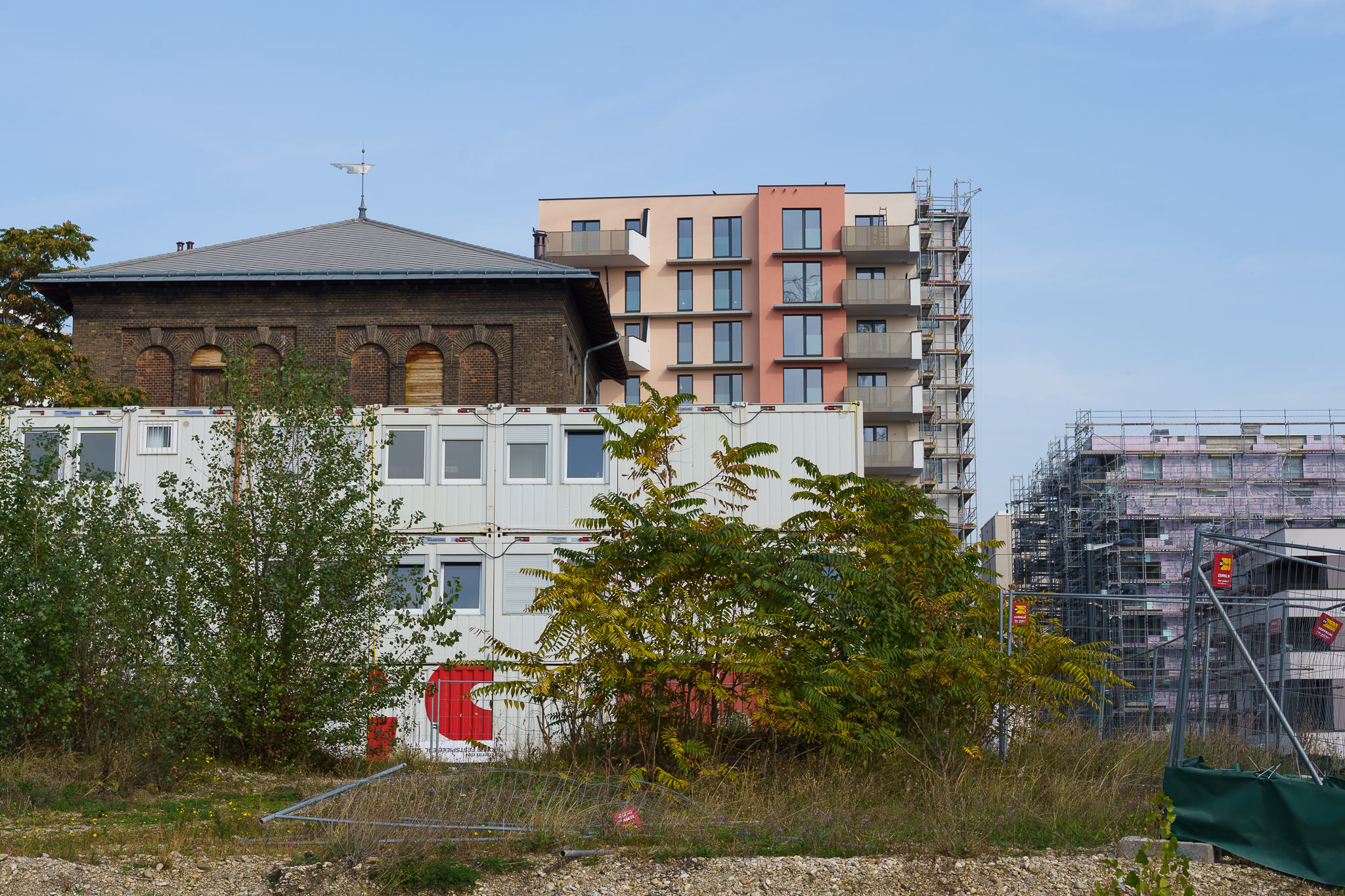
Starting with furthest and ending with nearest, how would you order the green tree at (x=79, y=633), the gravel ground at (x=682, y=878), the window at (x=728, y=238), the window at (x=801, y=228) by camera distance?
the window at (x=728, y=238), the window at (x=801, y=228), the green tree at (x=79, y=633), the gravel ground at (x=682, y=878)

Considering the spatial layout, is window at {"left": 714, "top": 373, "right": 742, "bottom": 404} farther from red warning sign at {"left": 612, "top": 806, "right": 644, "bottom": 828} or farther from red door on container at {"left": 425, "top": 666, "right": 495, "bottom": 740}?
red warning sign at {"left": 612, "top": 806, "right": 644, "bottom": 828}

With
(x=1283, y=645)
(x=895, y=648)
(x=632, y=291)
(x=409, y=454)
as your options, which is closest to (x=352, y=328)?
(x=409, y=454)

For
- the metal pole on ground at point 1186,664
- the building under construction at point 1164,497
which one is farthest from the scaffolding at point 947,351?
the metal pole on ground at point 1186,664

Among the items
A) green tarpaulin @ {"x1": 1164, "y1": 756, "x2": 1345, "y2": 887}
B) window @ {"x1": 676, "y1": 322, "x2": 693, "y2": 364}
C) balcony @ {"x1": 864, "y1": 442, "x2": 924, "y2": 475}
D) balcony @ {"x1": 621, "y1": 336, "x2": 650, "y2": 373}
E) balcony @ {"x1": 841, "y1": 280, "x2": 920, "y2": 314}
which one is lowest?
green tarpaulin @ {"x1": 1164, "y1": 756, "x2": 1345, "y2": 887}

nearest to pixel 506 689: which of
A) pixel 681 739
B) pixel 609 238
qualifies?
pixel 681 739

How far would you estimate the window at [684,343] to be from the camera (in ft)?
224

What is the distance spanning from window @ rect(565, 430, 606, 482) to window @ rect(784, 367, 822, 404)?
131 ft

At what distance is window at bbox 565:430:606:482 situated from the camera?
26.2 m

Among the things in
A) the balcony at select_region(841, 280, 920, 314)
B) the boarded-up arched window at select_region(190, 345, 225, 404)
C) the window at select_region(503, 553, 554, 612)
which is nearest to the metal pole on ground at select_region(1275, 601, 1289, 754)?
the window at select_region(503, 553, 554, 612)

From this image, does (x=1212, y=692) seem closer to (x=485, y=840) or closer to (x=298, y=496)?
(x=485, y=840)

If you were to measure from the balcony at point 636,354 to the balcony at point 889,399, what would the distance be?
34.9 feet

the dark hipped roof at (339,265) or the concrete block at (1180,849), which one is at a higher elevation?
the dark hipped roof at (339,265)

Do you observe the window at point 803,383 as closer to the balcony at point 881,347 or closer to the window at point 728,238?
the balcony at point 881,347

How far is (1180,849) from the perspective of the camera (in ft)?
34.8
